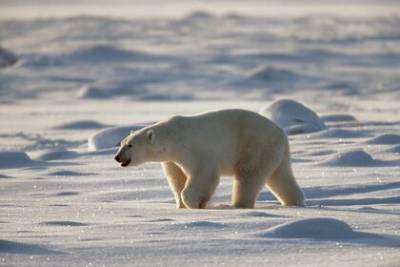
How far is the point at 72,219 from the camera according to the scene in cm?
523

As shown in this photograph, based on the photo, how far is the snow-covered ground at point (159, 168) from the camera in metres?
4.38

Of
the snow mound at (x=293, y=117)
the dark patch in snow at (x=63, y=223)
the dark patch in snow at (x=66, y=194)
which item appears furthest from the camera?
the snow mound at (x=293, y=117)

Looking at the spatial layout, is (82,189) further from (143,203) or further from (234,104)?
(234,104)

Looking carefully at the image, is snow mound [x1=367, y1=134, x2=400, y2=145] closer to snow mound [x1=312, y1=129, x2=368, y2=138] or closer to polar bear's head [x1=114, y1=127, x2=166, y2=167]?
snow mound [x1=312, y1=129, x2=368, y2=138]

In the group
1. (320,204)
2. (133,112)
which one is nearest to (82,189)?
(320,204)

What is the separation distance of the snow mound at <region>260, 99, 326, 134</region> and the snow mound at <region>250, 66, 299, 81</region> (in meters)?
9.48

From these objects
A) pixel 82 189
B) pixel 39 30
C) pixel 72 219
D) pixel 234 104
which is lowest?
pixel 39 30

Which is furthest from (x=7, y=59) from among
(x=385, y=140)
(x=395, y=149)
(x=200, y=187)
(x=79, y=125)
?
(x=200, y=187)

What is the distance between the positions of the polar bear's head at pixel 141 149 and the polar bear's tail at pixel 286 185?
853mm

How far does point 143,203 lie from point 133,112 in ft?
28.1

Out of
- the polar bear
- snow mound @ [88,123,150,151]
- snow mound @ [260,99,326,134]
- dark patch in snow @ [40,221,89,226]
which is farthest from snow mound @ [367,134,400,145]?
dark patch in snow @ [40,221,89,226]

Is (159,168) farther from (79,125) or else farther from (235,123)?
(79,125)

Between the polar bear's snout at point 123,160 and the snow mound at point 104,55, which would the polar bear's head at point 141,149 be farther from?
the snow mound at point 104,55

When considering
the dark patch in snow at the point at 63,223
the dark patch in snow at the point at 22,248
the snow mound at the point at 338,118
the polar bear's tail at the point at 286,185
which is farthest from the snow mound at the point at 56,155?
the dark patch in snow at the point at 22,248
